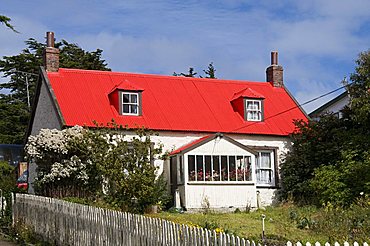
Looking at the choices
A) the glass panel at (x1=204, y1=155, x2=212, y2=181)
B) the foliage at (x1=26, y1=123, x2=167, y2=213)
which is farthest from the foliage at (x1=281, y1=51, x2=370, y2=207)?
the foliage at (x1=26, y1=123, x2=167, y2=213)

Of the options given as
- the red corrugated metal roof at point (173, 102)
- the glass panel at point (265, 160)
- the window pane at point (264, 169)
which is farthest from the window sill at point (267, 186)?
the red corrugated metal roof at point (173, 102)

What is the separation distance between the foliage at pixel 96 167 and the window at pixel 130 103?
377cm

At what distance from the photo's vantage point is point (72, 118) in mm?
27281

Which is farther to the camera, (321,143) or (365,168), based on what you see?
(321,143)

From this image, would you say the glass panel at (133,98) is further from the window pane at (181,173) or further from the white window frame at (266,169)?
the white window frame at (266,169)

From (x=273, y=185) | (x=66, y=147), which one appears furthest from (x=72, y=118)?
(x=273, y=185)

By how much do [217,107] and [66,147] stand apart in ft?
32.9

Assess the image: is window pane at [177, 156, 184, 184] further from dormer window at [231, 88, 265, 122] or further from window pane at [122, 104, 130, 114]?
dormer window at [231, 88, 265, 122]

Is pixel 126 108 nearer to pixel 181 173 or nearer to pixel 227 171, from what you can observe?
pixel 181 173

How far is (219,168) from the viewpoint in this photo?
2739 centimetres

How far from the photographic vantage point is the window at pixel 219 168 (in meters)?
27.0

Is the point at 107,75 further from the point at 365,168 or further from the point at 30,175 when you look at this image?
the point at 365,168

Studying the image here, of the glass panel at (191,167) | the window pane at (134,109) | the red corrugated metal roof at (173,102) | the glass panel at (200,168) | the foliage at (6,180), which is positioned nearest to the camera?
the foliage at (6,180)

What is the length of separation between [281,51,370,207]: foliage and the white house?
1187mm
